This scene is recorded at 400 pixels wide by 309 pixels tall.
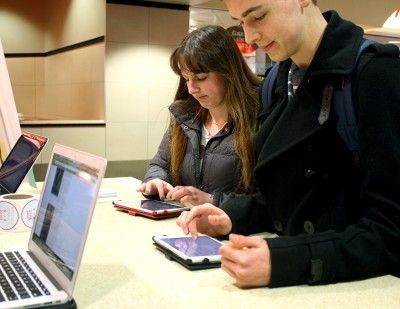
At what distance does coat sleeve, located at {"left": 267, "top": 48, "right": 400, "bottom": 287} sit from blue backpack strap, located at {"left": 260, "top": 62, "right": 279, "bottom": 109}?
0.43 metres

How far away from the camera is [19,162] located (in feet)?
7.05

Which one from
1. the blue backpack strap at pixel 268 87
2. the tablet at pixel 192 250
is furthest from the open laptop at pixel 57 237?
the blue backpack strap at pixel 268 87

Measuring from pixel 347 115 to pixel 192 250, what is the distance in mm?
537

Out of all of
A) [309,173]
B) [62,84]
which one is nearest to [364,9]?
[62,84]

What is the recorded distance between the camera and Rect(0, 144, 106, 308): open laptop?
3.25ft

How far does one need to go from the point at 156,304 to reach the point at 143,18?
5.53 metres

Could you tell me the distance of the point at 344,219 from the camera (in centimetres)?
129

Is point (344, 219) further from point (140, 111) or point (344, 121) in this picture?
point (140, 111)

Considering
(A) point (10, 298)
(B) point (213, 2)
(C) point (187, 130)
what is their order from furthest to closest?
1. (B) point (213, 2)
2. (C) point (187, 130)
3. (A) point (10, 298)

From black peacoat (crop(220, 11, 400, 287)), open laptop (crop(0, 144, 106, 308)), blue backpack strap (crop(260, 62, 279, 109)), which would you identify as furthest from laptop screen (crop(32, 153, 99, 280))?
blue backpack strap (crop(260, 62, 279, 109))

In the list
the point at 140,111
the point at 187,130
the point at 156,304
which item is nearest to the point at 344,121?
the point at 156,304

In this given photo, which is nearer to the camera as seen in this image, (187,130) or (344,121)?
(344,121)

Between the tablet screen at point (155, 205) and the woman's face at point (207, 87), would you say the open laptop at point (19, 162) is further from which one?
the woman's face at point (207, 87)

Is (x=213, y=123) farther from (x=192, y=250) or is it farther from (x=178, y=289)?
(x=178, y=289)
